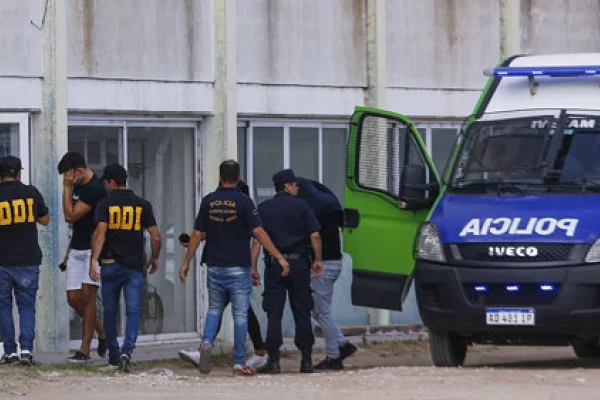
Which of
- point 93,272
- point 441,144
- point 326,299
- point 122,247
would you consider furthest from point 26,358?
point 441,144

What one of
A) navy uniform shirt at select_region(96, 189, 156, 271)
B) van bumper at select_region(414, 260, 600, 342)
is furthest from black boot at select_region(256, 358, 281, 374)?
van bumper at select_region(414, 260, 600, 342)

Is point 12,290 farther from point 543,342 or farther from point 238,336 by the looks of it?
point 543,342

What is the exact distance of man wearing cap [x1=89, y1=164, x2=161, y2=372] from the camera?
15852 mm

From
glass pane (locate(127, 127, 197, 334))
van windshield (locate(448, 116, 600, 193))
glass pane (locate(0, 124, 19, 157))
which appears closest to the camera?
van windshield (locate(448, 116, 600, 193))

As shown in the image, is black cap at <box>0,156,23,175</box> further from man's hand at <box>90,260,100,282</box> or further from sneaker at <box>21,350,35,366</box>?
sneaker at <box>21,350,35,366</box>

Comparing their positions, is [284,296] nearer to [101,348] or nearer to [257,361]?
[257,361]

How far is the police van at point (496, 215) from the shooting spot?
14984mm

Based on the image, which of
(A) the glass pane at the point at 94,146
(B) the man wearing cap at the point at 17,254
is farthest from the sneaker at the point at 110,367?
(A) the glass pane at the point at 94,146

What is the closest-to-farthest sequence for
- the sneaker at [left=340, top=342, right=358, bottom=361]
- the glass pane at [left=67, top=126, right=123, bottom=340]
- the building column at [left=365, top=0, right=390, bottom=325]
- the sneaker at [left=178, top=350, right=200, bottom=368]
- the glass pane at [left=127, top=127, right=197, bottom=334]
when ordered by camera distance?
the sneaker at [left=178, top=350, right=200, bottom=368]
the sneaker at [left=340, top=342, right=358, bottom=361]
the glass pane at [left=67, top=126, right=123, bottom=340]
the glass pane at [left=127, top=127, right=197, bottom=334]
the building column at [left=365, top=0, right=390, bottom=325]

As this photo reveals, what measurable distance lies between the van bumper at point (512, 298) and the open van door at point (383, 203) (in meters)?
0.95

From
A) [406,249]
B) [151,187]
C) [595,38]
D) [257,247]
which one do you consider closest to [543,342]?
[406,249]

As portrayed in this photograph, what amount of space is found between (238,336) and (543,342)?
264cm

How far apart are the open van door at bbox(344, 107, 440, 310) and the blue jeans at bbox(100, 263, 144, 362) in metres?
2.15

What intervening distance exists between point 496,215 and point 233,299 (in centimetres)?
239
